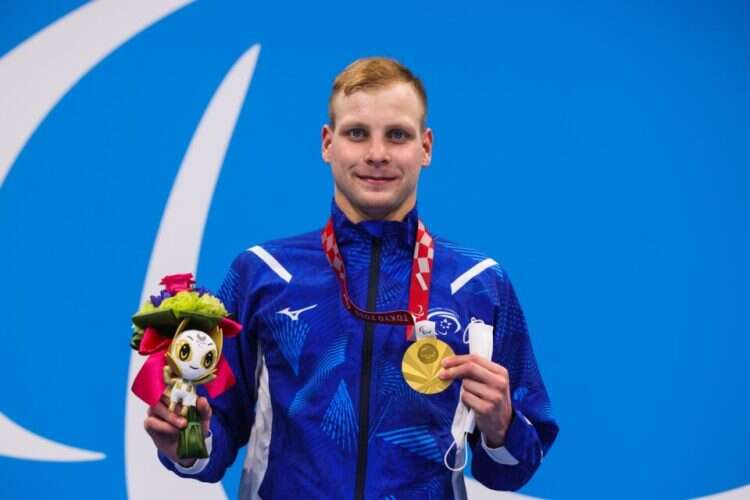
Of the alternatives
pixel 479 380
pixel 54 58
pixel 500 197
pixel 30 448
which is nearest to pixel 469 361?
pixel 479 380

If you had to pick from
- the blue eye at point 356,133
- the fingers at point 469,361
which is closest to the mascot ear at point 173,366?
the fingers at point 469,361

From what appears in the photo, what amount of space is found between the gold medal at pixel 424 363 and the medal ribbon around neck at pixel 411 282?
0.31ft

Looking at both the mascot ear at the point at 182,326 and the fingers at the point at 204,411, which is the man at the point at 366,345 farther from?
the mascot ear at the point at 182,326

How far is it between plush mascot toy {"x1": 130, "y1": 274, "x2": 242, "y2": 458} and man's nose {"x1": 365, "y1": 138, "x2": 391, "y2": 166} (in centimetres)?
41

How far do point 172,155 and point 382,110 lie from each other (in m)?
1.10

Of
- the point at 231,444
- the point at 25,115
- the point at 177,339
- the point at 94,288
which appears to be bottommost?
the point at 231,444

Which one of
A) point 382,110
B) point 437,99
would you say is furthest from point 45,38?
point 382,110

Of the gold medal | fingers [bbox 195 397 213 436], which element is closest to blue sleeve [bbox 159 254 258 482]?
fingers [bbox 195 397 213 436]

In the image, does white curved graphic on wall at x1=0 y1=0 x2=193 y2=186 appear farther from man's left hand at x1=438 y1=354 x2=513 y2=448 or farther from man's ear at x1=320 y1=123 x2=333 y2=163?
man's left hand at x1=438 y1=354 x2=513 y2=448

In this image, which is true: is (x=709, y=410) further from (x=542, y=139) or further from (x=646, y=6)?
(x=646, y=6)

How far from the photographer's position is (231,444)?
204 centimetres

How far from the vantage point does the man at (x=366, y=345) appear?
1930mm

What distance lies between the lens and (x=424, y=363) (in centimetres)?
185

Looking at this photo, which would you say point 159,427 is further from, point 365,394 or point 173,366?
point 365,394
